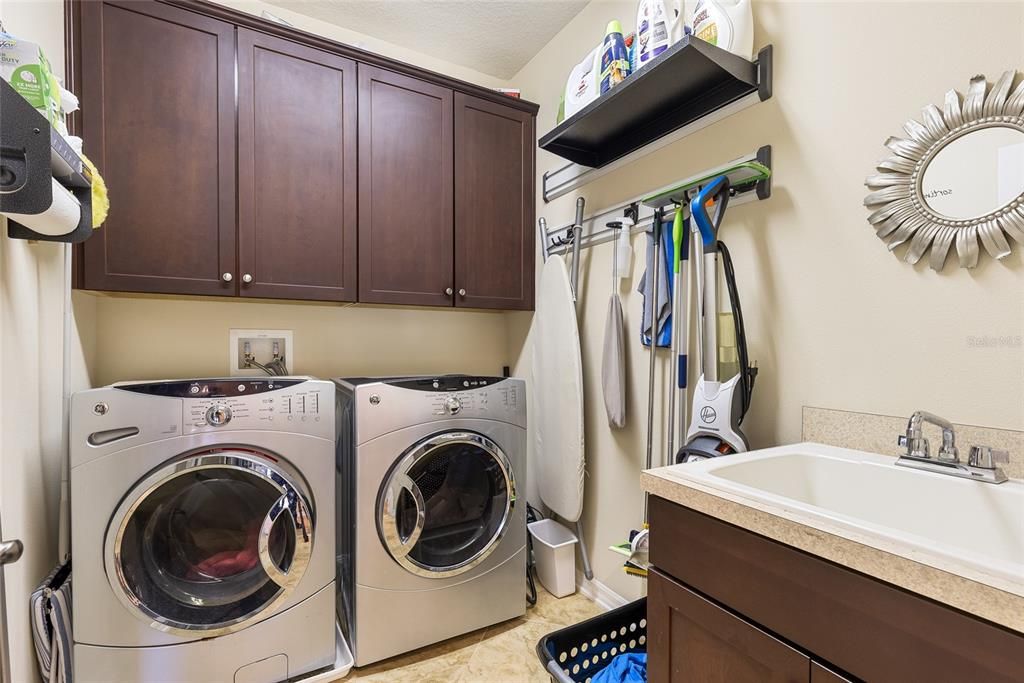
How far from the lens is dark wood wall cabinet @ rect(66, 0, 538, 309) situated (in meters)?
1.58

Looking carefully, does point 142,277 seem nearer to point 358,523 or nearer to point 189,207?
point 189,207

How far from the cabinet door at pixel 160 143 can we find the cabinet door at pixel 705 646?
1740mm

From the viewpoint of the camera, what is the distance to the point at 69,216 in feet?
3.36

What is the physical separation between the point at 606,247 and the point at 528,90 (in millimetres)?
1125

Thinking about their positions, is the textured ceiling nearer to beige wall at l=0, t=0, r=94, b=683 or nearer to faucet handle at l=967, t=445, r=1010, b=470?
beige wall at l=0, t=0, r=94, b=683

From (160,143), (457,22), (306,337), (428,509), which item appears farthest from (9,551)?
(457,22)

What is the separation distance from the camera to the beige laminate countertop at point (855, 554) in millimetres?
562

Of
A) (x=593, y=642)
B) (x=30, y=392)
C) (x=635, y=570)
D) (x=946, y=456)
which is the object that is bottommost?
(x=593, y=642)

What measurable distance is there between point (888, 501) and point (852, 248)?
2.02 feet

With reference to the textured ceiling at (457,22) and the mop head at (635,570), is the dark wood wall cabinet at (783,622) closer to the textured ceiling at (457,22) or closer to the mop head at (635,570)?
the mop head at (635,570)

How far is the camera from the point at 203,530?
1.46 metres

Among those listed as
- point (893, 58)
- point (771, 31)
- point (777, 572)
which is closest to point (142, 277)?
point (777, 572)

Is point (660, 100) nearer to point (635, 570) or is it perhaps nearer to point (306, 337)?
point (635, 570)

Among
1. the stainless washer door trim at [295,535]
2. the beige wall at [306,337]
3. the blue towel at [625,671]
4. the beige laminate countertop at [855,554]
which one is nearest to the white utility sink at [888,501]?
the beige laminate countertop at [855,554]
